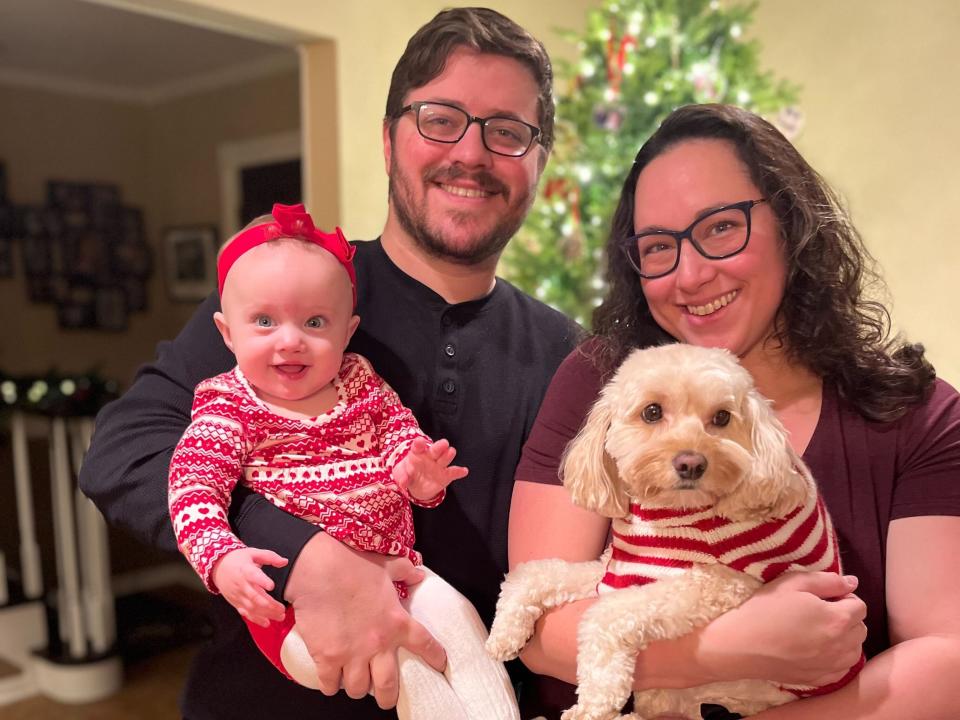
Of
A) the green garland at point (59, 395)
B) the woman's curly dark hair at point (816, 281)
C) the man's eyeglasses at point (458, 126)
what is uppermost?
the man's eyeglasses at point (458, 126)

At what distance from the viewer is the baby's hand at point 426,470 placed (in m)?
1.27

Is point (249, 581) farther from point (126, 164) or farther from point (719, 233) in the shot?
point (126, 164)

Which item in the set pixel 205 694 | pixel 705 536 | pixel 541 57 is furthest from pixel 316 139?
pixel 705 536

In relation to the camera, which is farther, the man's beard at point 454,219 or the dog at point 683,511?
the man's beard at point 454,219

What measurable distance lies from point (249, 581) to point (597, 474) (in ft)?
1.65

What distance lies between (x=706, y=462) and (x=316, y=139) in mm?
3030

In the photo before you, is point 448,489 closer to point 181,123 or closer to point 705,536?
point 705,536

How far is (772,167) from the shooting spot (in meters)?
1.30

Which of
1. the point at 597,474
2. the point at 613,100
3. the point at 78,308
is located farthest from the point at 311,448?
the point at 78,308

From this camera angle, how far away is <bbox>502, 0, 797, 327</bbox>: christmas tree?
10.7 ft

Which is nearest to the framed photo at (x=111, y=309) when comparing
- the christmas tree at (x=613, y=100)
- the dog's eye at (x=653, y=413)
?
the christmas tree at (x=613, y=100)

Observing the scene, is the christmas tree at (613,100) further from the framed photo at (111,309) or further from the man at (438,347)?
the framed photo at (111,309)

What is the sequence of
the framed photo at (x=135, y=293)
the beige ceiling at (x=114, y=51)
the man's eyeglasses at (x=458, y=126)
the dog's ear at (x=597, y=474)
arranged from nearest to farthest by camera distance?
1. the dog's ear at (x=597, y=474)
2. the man's eyeglasses at (x=458, y=126)
3. the beige ceiling at (x=114, y=51)
4. the framed photo at (x=135, y=293)

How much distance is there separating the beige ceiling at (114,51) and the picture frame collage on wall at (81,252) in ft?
2.29
